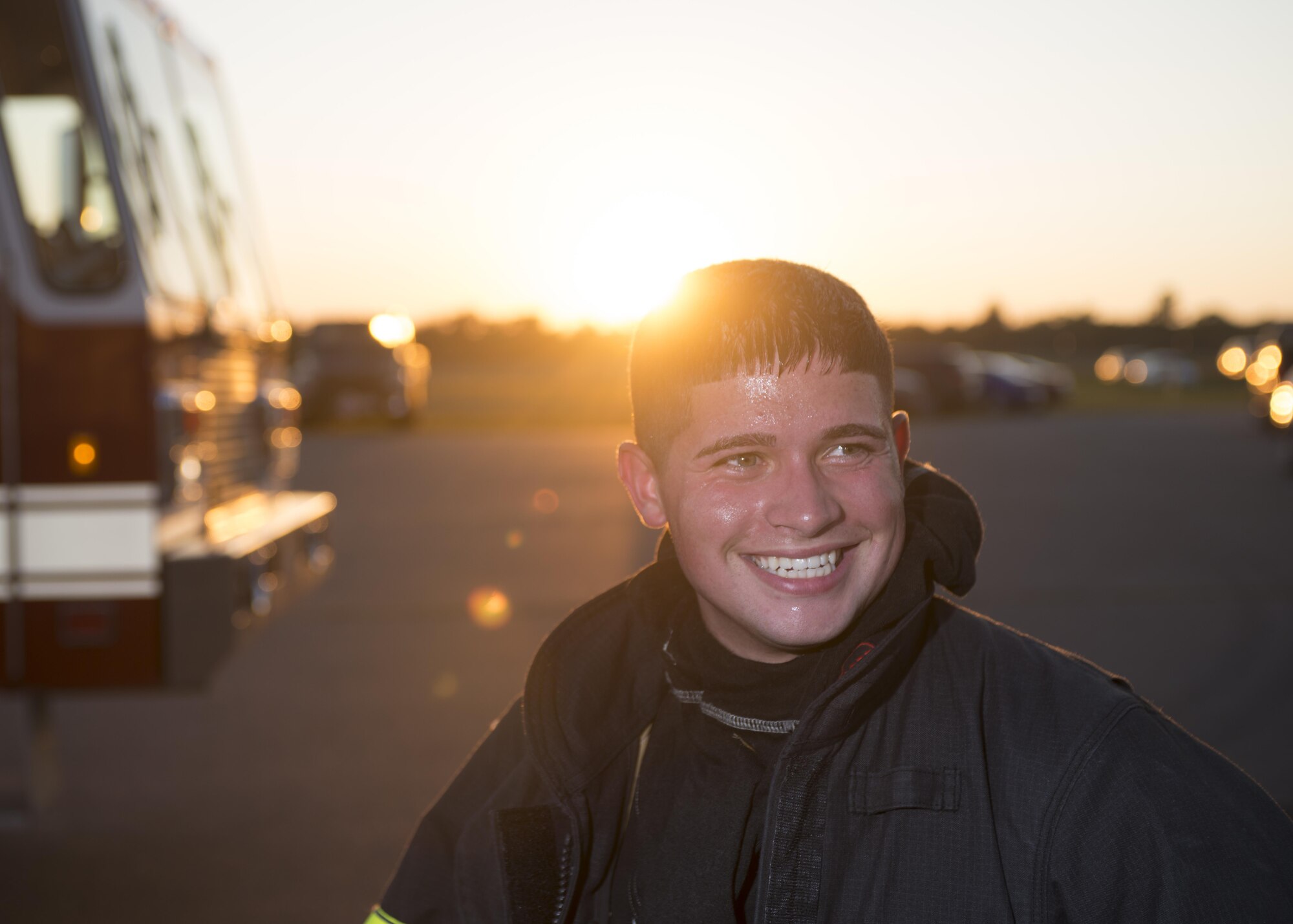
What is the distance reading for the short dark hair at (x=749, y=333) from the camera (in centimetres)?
187

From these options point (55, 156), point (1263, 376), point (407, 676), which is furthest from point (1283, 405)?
point (55, 156)

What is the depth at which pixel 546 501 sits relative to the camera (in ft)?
44.1

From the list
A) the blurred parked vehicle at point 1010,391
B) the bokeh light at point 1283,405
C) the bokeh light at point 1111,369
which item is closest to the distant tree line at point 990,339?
the bokeh light at point 1111,369

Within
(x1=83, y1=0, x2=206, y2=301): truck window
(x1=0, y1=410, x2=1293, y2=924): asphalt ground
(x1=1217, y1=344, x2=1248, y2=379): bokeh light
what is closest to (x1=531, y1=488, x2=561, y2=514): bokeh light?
(x1=0, y1=410, x2=1293, y2=924): asphalt ground

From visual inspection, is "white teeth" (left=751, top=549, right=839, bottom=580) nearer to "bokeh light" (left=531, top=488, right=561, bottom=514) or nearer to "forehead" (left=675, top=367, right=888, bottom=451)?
"forehead" (left=675, top=367, right=888, bottom=451)

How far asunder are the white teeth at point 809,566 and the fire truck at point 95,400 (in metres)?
2.84

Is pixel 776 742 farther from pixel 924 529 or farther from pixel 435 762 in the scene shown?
pixel 435 762

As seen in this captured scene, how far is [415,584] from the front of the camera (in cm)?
877

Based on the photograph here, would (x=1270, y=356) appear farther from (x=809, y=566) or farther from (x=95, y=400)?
(x=809, y=566)

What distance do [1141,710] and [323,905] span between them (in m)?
2.90

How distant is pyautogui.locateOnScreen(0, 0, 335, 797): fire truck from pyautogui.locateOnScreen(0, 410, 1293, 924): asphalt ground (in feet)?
2.04

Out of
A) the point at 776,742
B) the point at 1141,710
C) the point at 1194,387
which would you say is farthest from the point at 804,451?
the point at 1194,387

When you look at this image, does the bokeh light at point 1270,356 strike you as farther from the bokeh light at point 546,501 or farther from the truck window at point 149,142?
the truck window at point 149,142

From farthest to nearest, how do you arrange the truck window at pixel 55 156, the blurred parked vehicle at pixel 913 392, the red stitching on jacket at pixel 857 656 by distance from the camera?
1. the blurred parked vehicle at pixel 913 392
2. the truck window at pixel 55 156
3. the red stitching on jacket at pixel 857 656
